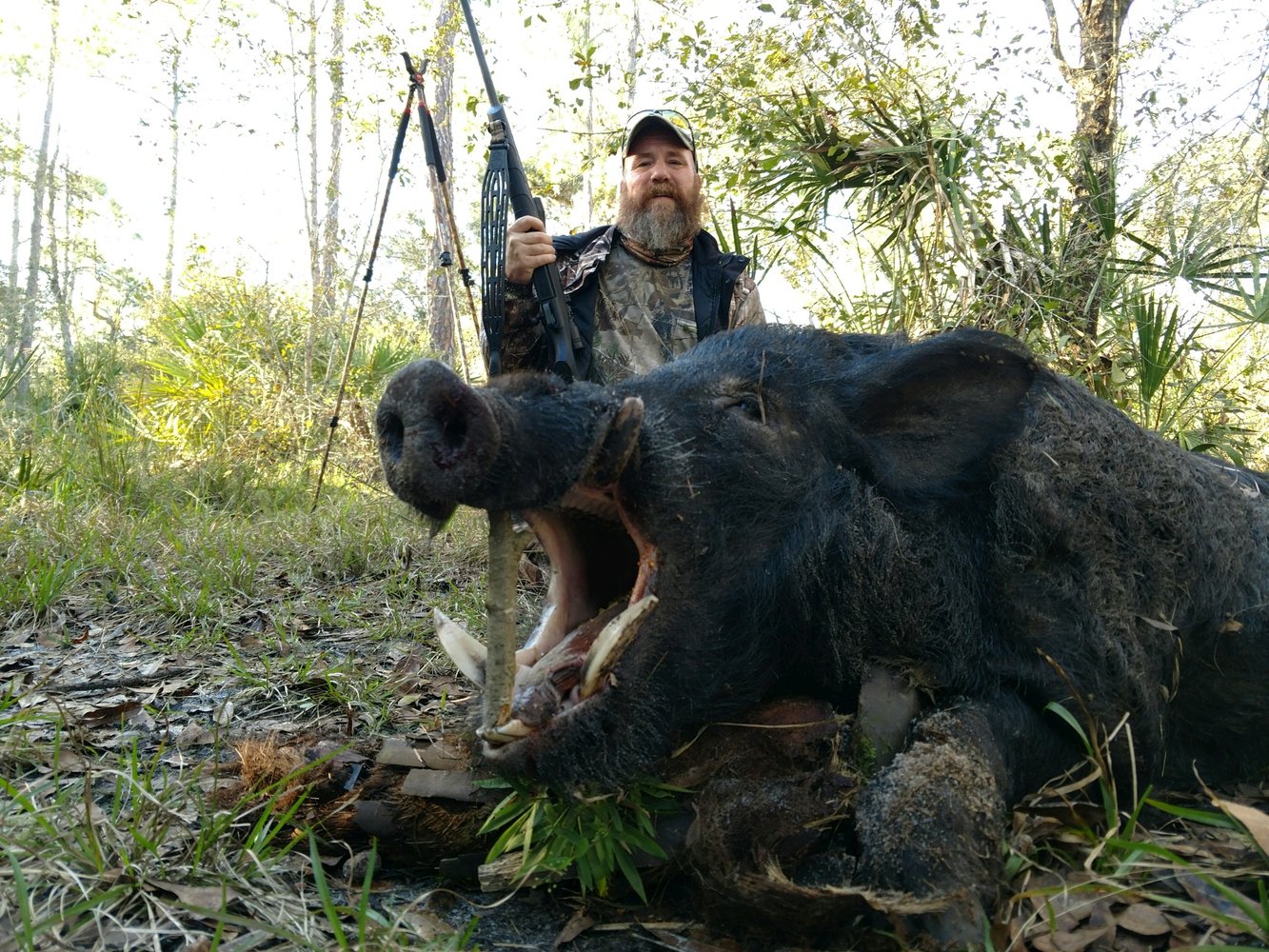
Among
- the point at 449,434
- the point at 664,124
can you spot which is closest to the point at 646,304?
the point at 664,124

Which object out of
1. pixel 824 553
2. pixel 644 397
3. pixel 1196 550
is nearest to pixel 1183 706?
pixel 1196 550

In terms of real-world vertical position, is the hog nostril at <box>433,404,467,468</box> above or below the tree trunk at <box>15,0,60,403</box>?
below

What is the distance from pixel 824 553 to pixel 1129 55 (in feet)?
27.2

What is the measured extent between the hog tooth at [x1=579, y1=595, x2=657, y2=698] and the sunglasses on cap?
14.1 ft

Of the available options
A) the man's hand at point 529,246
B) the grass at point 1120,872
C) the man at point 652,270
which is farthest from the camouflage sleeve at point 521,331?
the grass at point 1120,872

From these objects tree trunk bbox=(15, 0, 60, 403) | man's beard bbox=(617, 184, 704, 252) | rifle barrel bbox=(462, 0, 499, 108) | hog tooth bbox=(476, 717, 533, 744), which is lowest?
hog tooth bbox=(476, 717, 533, 744)

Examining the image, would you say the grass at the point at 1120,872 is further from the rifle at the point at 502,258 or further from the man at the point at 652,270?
the man at the point at 652,270

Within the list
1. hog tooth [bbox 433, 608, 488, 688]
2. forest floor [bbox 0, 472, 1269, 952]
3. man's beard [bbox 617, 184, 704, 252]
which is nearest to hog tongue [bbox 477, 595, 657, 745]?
hog tooth [bbox 433, 608, 488, 688]

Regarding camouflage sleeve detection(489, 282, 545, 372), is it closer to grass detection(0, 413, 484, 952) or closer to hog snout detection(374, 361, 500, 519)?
grass detection(0, 413, 484, 952)

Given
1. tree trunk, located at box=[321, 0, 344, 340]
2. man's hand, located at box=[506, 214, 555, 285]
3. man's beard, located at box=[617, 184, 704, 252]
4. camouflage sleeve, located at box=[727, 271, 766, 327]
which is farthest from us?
tree trunk, located at box=[321, 0, 344, 340]

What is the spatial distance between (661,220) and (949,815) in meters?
4.22

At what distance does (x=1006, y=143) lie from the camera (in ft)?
22.1

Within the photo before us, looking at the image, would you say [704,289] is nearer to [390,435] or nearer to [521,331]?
[521,331]

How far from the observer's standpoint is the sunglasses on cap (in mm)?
5547
